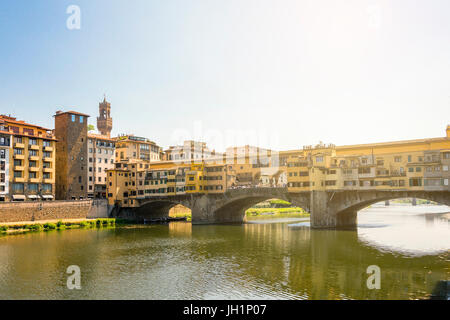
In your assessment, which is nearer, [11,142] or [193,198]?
[11,142]

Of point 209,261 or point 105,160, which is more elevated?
point 105,160

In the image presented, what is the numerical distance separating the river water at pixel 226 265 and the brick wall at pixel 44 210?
11961 mm

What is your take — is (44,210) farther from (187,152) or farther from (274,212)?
(274,212)

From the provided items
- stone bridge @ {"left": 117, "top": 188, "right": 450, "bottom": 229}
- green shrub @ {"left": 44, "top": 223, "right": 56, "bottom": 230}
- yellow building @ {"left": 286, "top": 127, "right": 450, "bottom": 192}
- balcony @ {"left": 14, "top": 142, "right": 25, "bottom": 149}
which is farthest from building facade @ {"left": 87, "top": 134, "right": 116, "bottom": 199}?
yellow building @ {"left": 286, "top": 127, "right": 450, "bottom": 192}

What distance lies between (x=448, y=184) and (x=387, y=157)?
991 cm

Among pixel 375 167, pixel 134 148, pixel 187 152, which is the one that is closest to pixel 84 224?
pixel 134 148

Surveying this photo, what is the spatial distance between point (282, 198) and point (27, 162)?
5239 centimetres

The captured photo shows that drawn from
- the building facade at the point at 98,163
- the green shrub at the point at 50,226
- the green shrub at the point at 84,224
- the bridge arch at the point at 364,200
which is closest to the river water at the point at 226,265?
the bridge arch at the point at 364,200

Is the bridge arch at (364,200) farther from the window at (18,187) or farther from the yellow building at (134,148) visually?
the window at (18,187)

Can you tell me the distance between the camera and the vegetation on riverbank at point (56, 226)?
6312 cm
